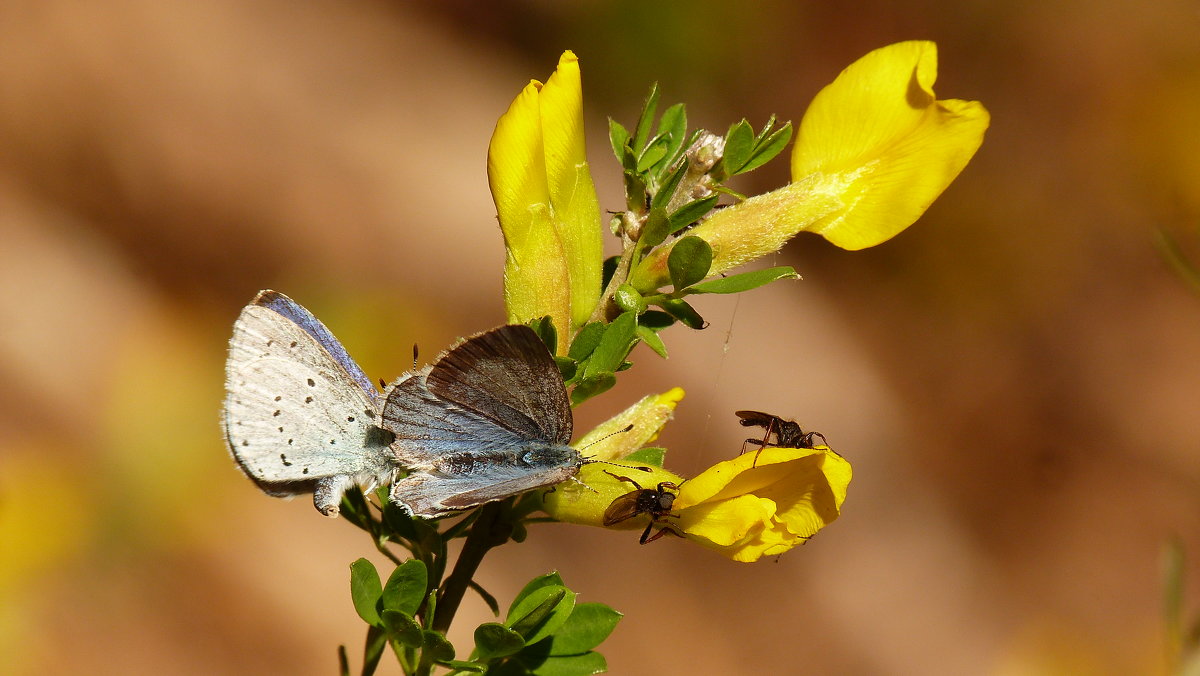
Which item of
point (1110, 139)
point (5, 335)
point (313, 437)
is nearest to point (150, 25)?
point (5, 335)

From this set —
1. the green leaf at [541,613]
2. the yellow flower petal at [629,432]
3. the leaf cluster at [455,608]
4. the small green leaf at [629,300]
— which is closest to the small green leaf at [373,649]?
the leaf cluster at [455,608]

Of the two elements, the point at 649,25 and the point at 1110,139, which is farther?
the point at 1110,139

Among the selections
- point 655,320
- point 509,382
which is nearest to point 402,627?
point 509,382

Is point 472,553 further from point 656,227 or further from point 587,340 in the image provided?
point 656,227

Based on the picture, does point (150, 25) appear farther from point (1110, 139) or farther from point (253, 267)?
point (1110, 139)

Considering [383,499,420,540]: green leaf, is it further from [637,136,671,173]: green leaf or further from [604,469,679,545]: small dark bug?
[637,136,671,173]: green leaf

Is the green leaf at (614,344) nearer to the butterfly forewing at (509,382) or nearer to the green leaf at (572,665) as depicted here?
the butterfly forewing at (509,382)
